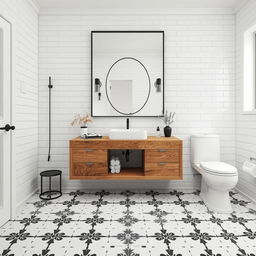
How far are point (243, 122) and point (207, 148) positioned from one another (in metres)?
0.60

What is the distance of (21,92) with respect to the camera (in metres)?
2.59

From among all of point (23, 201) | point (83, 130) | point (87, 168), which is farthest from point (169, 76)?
point (23, 201)

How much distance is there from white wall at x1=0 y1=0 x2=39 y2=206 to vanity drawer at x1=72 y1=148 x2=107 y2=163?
658mm

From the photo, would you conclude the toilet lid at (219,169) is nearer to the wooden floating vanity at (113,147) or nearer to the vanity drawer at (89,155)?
the wooden floating vanity at (113,147)

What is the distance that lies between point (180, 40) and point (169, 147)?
5.27ft

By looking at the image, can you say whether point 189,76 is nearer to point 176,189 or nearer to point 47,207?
point 176,189

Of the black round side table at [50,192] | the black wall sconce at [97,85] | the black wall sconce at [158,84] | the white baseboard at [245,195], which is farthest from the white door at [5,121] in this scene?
the white baseboard at [245,195]

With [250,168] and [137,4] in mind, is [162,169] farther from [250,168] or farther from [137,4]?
[137,4]

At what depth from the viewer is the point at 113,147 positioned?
2621mm

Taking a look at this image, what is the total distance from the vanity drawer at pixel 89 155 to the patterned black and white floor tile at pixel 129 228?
54 centimetres

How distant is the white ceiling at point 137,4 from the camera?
2.86 metres

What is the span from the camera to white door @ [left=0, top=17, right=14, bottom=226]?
83.1 inches

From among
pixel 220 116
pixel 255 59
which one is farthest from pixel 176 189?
pixel 255 59

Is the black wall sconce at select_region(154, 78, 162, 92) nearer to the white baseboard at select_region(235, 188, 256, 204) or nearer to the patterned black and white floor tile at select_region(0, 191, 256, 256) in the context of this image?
the patterned black and white floor tile at select_region(0, 191, 256, 256)
